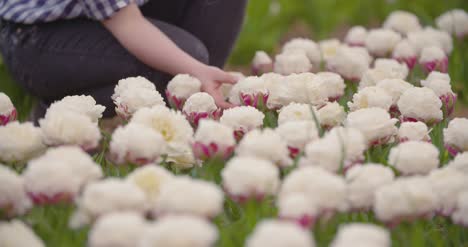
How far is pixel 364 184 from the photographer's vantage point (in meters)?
1.01

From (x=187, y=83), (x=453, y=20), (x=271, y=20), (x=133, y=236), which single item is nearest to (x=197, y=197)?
(x=133, y=236)

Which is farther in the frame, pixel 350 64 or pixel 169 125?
pixel 350 64

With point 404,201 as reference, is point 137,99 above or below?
below

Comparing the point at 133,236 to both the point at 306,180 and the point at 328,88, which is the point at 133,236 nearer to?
the point at 306,180

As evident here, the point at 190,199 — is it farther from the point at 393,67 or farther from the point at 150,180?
the point at 393,67

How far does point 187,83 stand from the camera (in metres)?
1.53

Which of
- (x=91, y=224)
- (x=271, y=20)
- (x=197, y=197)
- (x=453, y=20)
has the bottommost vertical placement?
(x=271, y=20)

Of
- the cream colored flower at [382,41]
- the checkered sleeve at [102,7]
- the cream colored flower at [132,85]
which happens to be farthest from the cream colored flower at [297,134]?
the cream colored flower at [382,41]

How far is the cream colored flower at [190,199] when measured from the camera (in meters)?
0.86

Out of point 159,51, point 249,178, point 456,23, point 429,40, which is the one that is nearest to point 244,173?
point 249,178

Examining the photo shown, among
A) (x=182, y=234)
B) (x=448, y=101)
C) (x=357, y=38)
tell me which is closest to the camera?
(x=182, y=234)

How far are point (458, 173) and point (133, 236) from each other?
47 cm

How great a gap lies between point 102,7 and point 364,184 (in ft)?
2.73

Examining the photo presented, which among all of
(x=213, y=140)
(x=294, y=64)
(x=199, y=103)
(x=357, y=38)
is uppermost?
(x=213, y=140)
